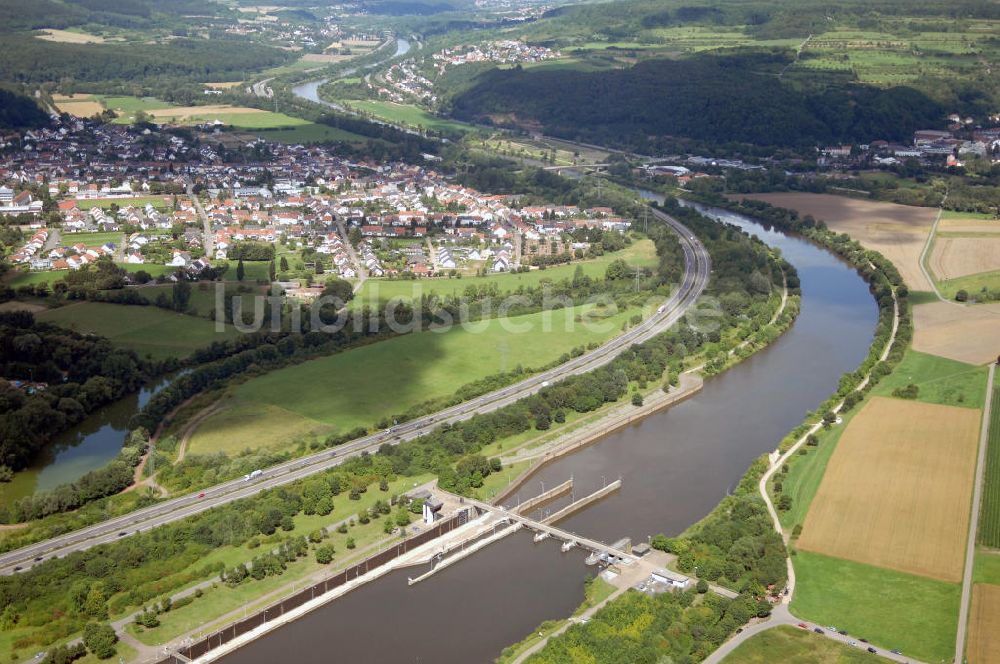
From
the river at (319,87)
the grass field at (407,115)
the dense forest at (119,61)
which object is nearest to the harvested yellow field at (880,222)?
the grass field at (407,115)

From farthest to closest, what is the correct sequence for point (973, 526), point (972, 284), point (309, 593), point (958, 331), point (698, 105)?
point (698, 105) < point (972, 284) < point (958, 331) < point (973, 526) < point (309, 593)

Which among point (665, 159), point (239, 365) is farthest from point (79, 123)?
point (239, 365)

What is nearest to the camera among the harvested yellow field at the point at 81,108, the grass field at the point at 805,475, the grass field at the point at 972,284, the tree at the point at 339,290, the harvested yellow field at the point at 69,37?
the grass field at the point at 805,475

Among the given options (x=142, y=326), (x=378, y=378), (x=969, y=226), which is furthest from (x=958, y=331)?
(x=142, y=326)

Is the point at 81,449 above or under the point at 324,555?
under

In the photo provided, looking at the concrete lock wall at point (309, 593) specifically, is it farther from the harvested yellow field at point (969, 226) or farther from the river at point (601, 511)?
the harvested yellow field at point (969, 226)

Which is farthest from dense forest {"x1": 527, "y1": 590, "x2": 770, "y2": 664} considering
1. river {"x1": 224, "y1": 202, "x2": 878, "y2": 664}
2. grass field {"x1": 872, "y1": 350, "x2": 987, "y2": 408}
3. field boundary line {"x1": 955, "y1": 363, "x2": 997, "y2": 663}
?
grass field {"x1": 872, "y1": 350, "x2": 987, "y2": 408}

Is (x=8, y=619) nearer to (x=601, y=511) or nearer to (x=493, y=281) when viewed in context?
(x=601, y=511)
